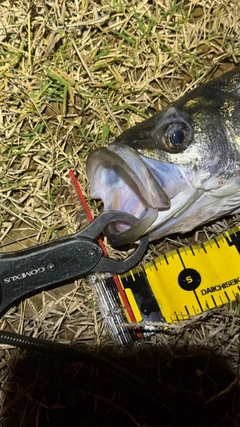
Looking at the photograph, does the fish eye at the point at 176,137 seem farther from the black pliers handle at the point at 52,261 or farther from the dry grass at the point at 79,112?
the dry grass at the point at 79,112

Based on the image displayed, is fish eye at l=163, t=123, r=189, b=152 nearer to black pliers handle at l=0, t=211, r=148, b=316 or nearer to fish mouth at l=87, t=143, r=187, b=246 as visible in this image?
fish mouth at l=87, t=143, r=187, b=246

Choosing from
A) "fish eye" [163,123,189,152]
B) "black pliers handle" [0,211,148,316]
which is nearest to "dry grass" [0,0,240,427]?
"black pliers handle" [0,211,148,316]

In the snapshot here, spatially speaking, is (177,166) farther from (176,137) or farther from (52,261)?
(52,261)

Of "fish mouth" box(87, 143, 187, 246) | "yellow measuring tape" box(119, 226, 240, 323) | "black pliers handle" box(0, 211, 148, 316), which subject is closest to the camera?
"fish mouth" box(87, 143, 187, 246)

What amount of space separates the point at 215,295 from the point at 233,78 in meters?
1.00

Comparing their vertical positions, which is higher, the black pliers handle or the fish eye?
the fish eye

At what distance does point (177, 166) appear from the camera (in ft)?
6.50

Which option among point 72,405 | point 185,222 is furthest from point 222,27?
point 72,405

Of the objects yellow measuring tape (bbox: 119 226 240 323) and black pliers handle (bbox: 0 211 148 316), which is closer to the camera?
black pliers handle (bbox: 0 211 148 316)

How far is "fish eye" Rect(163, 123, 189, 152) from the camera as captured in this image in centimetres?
199

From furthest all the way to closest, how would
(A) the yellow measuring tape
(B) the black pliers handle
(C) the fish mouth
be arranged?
(A) the yellow measuring tape → (B) the black pliers handle → (C) the fish mouth

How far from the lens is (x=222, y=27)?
2697mm

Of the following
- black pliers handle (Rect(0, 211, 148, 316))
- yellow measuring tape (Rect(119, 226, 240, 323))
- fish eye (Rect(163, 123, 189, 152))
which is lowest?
yellow measuring tape (Rect(119, 226, 240, 323))

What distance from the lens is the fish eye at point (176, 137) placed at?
1988mm
